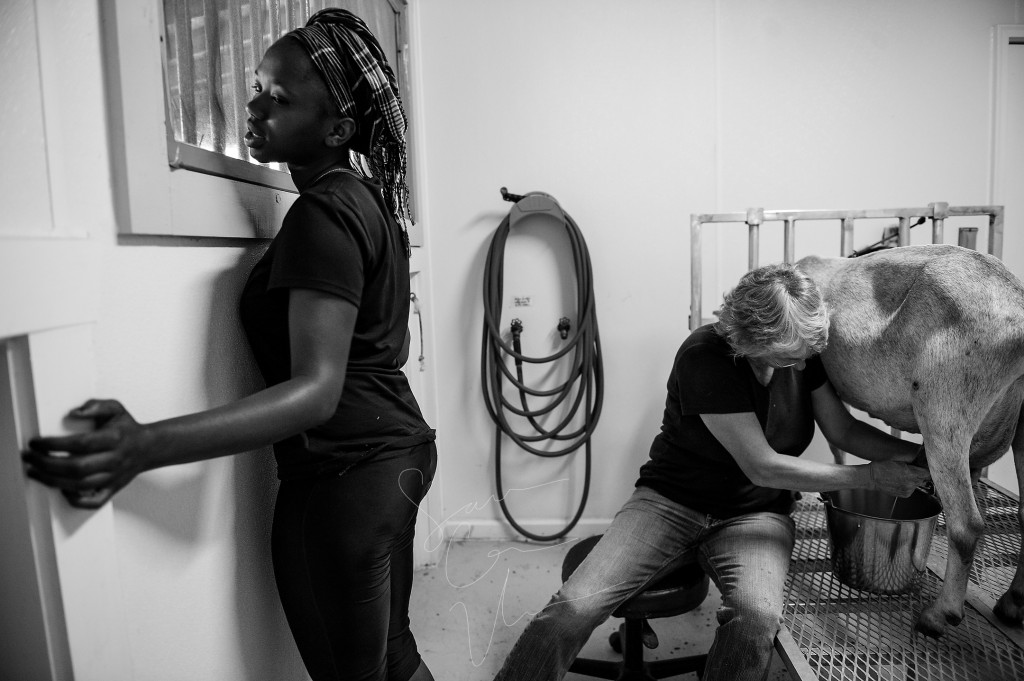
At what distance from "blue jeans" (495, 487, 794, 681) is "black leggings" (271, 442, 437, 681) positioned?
0.48m

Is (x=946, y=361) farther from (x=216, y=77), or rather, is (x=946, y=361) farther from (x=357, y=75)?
(x=216, y=77)

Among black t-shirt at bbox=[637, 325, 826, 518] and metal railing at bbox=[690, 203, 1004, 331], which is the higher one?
metal railing at bbox=[690, 203, 1004, 331]

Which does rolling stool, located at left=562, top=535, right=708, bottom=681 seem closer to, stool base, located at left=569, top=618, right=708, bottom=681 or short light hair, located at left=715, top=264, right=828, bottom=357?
stool base, located at left=569, top=618, right=708, bottom=681

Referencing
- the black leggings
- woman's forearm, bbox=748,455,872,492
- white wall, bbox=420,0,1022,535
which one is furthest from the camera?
white wall, bbox=420,0,1022,535

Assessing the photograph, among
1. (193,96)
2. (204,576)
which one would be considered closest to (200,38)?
(193,96)

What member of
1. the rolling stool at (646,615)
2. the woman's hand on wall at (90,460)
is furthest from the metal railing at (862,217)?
the woman's hand on wall at (90,460)

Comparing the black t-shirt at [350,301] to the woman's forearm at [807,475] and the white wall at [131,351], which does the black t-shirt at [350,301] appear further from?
the woman's forearm at [807,475]

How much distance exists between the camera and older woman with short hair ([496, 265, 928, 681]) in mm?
1377

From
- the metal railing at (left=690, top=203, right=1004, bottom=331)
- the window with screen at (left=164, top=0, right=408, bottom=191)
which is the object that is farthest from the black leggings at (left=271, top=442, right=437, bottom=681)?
the metal railing at (left=690, top=203, right=1004, bottom=331)

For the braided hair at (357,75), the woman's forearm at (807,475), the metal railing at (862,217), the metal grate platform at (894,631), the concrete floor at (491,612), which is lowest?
the concrete floor at (491,612)

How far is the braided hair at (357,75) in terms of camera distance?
97 centimetres

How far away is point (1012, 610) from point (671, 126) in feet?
6.50

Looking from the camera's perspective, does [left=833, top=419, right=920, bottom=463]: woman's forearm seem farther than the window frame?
Yes

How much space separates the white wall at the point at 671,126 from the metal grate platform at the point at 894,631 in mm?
956
